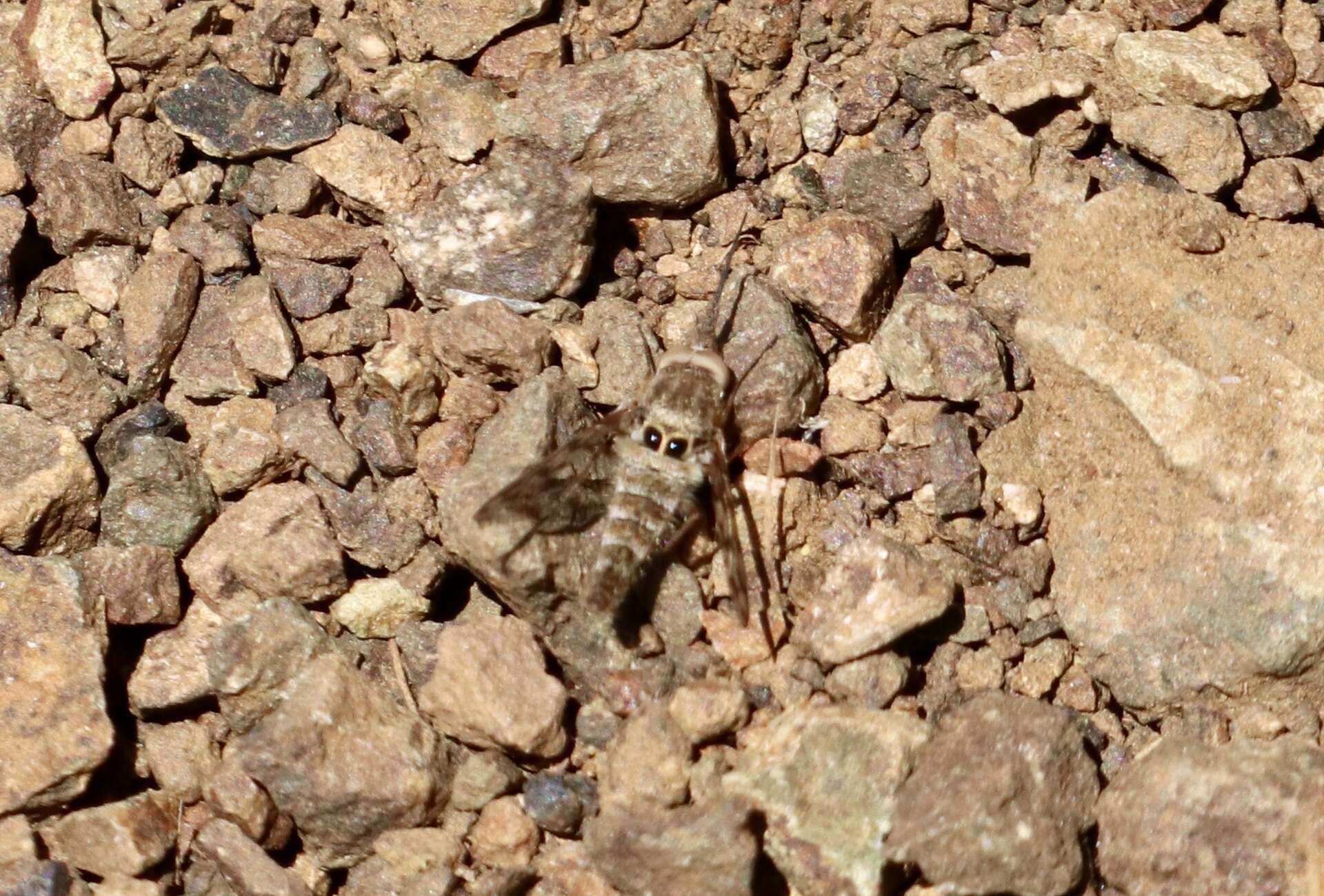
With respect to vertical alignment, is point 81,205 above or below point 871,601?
above

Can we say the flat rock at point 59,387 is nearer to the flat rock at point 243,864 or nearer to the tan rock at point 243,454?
the tan rock at point 243,454

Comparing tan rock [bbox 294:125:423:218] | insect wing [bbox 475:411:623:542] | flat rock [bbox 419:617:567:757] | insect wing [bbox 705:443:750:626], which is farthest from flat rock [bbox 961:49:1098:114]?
flat rock [bbox 419:617:567:757]

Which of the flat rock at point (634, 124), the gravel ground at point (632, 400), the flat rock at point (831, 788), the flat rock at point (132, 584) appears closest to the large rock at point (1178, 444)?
the gravel ground at point (632, 400)

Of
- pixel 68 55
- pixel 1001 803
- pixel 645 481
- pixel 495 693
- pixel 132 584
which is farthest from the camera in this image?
pixel 68 55

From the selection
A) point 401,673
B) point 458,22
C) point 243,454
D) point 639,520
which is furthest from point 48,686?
point 458,22

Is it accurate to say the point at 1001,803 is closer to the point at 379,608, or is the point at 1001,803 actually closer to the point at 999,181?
the point at 379,608

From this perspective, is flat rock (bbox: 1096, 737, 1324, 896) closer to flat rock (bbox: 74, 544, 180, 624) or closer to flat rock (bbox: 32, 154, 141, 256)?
flat rock (bbox: 74, 544, 180, 624)
